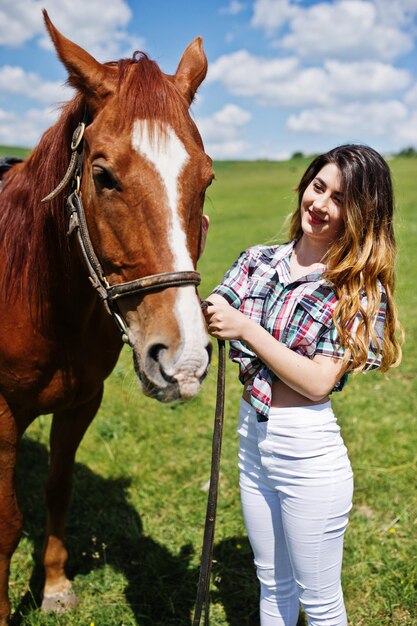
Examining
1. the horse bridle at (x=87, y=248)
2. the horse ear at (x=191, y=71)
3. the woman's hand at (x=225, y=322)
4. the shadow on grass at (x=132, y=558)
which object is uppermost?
the horse ear at (x=191, y=71)

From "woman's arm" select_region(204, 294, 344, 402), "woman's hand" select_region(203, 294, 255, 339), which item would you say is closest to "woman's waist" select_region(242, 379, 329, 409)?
"woman's arm" select_region(204, 294, 344, 402)

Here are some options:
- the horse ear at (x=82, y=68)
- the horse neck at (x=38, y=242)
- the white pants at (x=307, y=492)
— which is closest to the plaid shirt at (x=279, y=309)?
the white pants at (x=307, y=492)

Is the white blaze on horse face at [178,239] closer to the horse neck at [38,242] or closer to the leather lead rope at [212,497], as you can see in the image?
the leather lead rope at [212,497]

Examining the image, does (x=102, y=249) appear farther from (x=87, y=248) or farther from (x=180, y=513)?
(x=180, y=513)

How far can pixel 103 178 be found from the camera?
1905 mm

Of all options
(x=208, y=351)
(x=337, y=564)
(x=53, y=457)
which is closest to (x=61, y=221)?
(x=208, y=351)

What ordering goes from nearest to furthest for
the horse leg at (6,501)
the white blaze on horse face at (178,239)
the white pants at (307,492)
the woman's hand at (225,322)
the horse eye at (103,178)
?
the white blaze on horse face at (178,239) < the horse eye at (103,178) < the woman's hand at (225,322) < the white pants at (307,492) < the horse leg at (6,501)

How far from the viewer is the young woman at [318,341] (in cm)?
209

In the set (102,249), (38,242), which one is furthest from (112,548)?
(102,249)

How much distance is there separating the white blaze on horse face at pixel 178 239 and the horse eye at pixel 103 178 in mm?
137

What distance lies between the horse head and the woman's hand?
0.79 ft

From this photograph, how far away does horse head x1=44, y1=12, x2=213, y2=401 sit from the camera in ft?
5.76

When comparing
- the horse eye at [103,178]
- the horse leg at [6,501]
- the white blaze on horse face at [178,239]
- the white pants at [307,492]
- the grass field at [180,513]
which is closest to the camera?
the white blaze on horse face at [178,239]

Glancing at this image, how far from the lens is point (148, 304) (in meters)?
1.83
